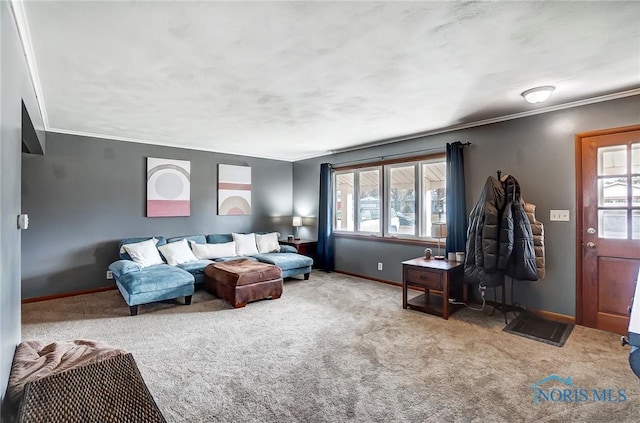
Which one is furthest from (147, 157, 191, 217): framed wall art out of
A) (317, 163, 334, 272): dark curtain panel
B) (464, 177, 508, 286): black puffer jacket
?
(464, 177, 508, 286): black puffer jacket

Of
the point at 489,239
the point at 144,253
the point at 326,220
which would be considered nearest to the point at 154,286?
the point at 144,253

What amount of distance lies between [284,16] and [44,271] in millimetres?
4738

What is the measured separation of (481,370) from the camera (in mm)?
2395

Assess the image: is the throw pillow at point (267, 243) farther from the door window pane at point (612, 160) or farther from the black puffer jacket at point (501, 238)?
the door window pane at point (612, 160)

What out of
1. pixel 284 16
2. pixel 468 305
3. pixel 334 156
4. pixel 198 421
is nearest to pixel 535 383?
pixel 468 305

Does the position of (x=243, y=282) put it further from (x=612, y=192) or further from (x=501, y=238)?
(x=612, y=192)

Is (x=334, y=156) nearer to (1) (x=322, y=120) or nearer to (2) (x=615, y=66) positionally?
(1) (x=322, y=120)

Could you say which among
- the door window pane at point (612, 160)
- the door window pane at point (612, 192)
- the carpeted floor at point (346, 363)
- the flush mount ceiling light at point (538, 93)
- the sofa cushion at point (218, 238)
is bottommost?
the carpeted floor at point (346, 363)

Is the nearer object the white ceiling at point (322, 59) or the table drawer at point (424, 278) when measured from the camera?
the white ceiling at point (322, 59)

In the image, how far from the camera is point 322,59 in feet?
7.69

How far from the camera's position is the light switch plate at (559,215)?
337cm

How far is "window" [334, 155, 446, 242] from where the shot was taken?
4648mm

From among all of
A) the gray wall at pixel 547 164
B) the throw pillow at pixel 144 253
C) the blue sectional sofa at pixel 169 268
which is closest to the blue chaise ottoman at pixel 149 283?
the blue sectional sofa at pixel 169 268

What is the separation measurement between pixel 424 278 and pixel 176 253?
141 inches
